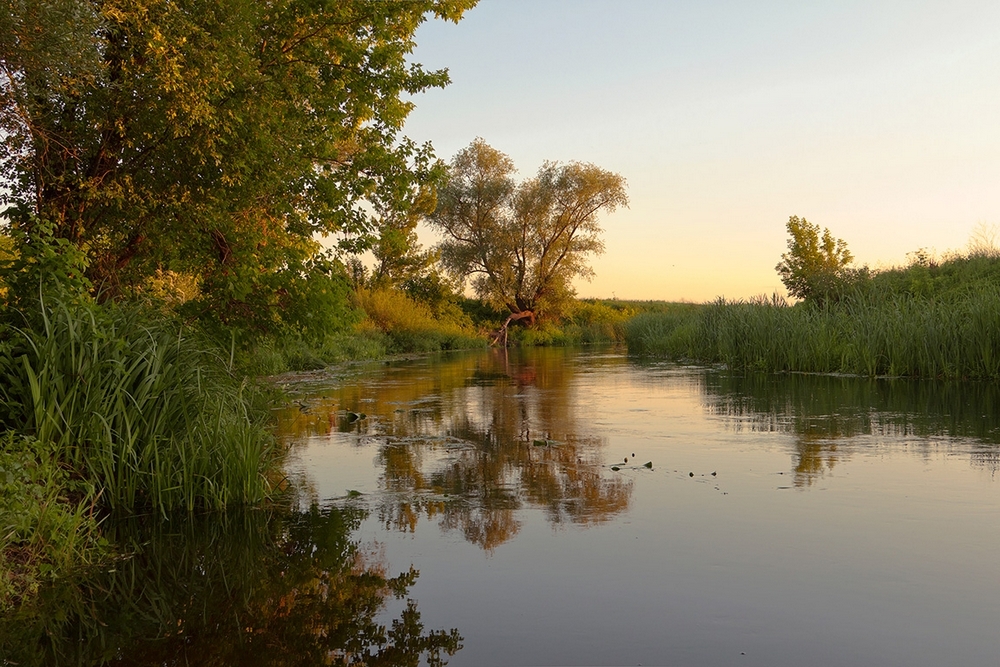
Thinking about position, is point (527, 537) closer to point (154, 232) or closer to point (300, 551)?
point (300, 551)

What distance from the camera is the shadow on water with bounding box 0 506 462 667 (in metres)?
3.80

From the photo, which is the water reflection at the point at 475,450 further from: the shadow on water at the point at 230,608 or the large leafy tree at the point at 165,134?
the large leafy tree at the point at 165,134

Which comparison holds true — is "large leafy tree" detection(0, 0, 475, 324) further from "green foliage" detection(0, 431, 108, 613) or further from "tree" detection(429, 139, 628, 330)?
"tree" detection(429, 139, 628, 330)

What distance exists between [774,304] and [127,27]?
760 inches

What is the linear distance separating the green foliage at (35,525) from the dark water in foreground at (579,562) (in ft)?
0.71

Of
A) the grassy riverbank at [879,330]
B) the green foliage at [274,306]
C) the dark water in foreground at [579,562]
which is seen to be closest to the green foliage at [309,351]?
the green foliage at [274,306]

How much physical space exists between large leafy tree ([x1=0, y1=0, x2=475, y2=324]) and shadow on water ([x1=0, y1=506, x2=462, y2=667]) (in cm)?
333

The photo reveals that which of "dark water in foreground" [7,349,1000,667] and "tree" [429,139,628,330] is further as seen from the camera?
"tree" [429,139,628,330]

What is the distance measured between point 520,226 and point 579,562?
1860 inches

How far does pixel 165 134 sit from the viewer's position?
29.5 feet

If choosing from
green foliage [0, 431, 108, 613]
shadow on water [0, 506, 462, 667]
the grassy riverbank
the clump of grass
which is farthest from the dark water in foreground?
the clump of grass

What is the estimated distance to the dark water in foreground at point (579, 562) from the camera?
149 inches

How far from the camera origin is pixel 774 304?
Result: 2358 centimetres

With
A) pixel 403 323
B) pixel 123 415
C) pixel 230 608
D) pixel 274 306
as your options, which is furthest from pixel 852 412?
pixel 403 323
